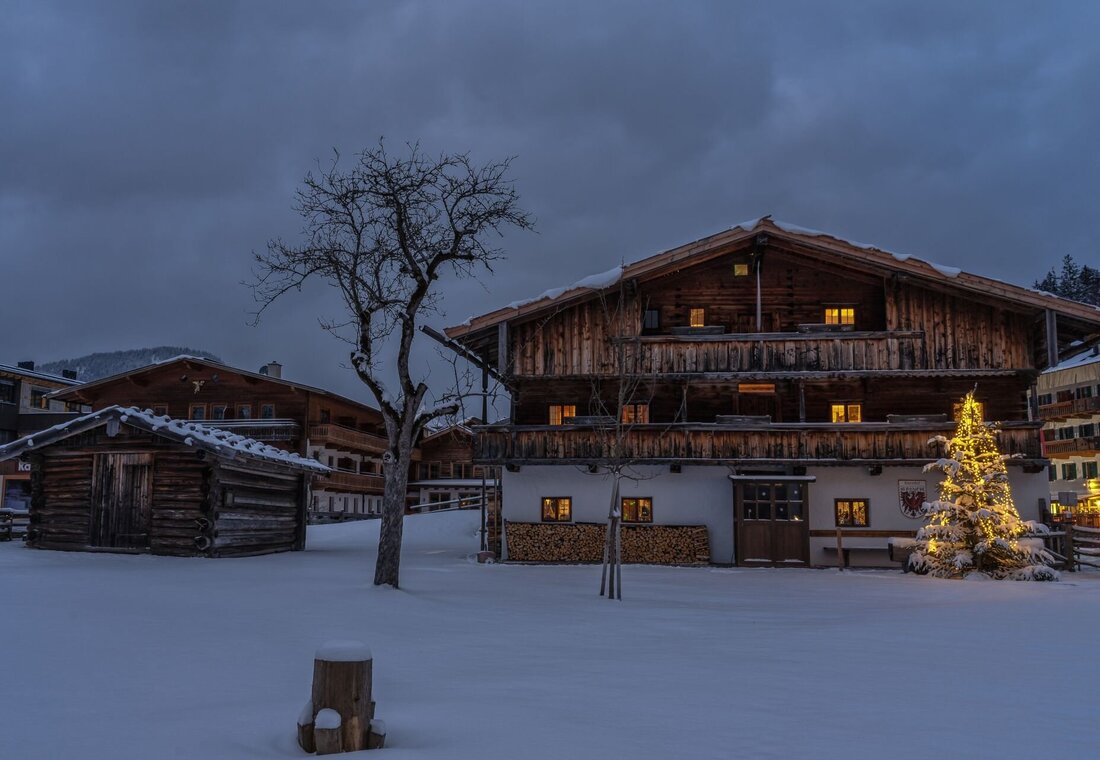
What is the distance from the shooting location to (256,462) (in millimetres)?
25750

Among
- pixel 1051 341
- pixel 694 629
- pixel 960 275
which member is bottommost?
pixel 694 629

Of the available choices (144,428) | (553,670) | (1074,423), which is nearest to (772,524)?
(144,428)

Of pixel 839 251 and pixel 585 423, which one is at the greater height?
pixel 839 251

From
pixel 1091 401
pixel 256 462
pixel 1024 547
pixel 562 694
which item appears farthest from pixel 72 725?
pixel 1091 401

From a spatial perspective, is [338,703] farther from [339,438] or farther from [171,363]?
[171,363]

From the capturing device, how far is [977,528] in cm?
2256

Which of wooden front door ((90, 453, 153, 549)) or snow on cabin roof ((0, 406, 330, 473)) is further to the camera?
wooden front door ((90, 453, 153, 549))

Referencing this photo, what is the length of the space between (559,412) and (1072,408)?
164ft

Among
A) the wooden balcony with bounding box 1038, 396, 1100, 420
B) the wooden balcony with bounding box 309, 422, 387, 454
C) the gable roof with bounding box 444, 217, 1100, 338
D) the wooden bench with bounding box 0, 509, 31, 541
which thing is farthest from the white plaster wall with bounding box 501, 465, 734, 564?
the wooden balcony with bounding box 1038, 396, 1100, 420

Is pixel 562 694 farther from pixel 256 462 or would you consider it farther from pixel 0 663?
pixel 256 462

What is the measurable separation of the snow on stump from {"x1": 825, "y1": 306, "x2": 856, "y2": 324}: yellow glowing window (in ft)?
86.0

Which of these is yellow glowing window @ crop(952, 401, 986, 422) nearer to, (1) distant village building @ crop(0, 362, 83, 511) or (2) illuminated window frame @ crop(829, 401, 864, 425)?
(2) illuminated window frame @ crop(829, 401, 864, 425)

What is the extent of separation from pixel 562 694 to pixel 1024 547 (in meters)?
19.1

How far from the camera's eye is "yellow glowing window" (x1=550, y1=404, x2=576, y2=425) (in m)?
29.4
